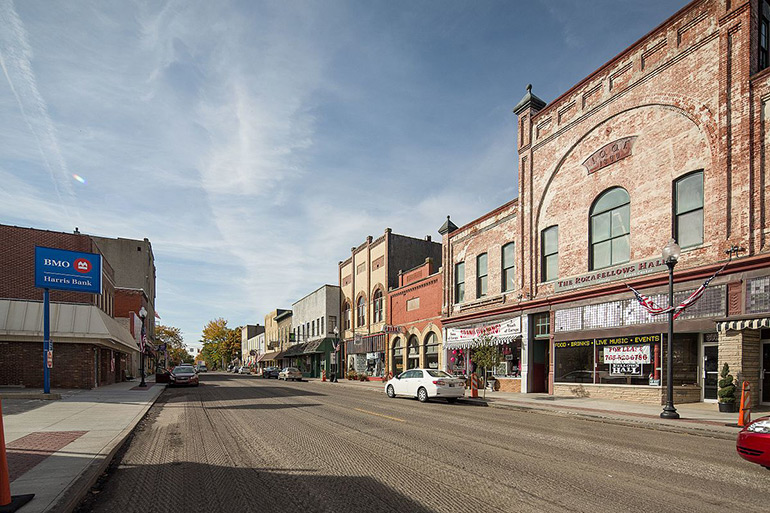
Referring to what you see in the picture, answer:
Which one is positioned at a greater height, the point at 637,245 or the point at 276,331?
the point at 637,245

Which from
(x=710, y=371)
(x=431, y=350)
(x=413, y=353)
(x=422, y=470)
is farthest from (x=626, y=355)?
(x=413, y=353)

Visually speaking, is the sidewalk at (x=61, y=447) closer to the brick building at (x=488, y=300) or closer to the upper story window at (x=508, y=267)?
the brick building at (x=488, y=300)

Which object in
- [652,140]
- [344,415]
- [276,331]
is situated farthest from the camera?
[276,331]

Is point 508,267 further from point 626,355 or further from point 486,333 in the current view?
point 626,355

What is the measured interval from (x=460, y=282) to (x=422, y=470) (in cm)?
2444

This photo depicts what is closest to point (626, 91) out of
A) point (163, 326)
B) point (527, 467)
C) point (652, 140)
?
point (652, 140)

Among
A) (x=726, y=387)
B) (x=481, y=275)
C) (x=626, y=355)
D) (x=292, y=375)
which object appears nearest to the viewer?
(x=726, y=387)

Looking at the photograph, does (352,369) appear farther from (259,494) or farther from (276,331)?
(259,494)

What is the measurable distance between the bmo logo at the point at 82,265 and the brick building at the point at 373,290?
67.4ft

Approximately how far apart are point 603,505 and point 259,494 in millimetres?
4046

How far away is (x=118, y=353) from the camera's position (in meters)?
36.1

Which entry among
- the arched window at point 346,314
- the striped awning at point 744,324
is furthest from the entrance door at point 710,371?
the arched window at point 346,314

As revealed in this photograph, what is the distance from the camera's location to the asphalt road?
5789 mm

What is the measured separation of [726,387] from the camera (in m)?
14.8
